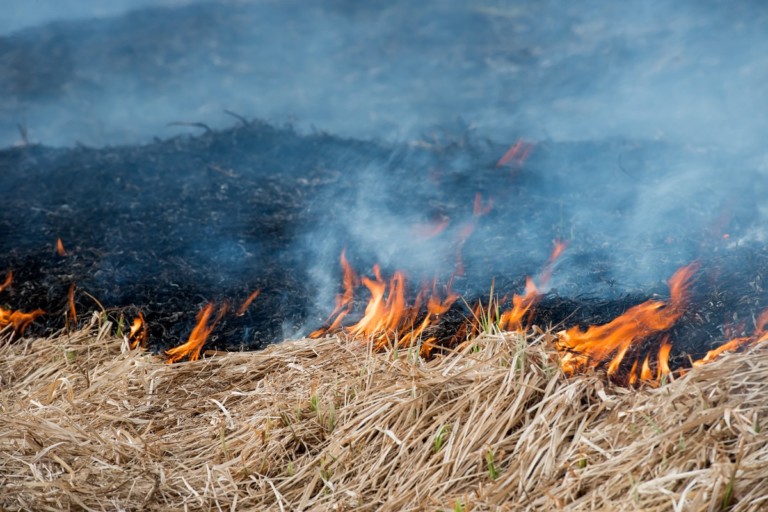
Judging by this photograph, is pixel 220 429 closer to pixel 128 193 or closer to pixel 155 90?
pixel 128 193

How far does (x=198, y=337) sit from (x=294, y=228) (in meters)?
1.44

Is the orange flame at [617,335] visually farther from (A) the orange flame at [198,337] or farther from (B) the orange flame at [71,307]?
(B) the orange flame at [71,307]

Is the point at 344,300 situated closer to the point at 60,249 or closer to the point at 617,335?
the point at 617,335

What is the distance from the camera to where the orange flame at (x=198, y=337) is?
13.2 feet

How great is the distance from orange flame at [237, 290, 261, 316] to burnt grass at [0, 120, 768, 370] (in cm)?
4

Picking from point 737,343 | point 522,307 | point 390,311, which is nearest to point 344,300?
point 390,311

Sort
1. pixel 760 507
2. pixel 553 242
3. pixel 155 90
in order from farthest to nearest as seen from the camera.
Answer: pixel 155 90 → pixel 553 242 → pixel 760 507

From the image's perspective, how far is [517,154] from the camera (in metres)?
6.37

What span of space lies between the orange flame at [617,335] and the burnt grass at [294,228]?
0.26ft

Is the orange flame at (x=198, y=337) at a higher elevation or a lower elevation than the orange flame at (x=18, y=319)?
higher

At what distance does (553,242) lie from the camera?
187 inches

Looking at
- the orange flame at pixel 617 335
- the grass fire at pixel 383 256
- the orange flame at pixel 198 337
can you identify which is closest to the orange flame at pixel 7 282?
the grass fire at pixel 383 256

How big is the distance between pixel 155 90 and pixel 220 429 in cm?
534

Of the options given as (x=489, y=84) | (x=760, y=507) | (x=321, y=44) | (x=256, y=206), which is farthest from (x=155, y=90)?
(x=760, y=507)
